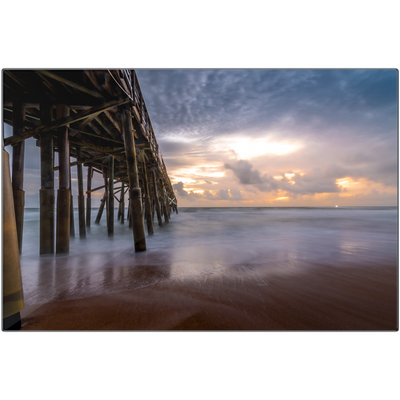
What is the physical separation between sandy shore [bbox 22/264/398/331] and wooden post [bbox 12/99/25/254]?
253 centimetres

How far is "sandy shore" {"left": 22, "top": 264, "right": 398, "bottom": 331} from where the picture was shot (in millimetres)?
1609

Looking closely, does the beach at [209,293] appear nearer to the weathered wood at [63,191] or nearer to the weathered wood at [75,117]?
the weathered wood at [63,191]

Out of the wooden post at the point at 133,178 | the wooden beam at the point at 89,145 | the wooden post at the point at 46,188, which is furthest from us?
the wooden beam at the point at 89,145

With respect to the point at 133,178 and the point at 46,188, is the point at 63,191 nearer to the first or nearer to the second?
the point at 46,188

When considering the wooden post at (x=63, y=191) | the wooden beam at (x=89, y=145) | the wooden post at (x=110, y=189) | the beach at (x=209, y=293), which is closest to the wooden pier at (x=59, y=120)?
the wooden post at (x=63, y=191)

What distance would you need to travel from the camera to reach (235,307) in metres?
1.81

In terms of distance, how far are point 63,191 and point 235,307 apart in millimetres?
3994

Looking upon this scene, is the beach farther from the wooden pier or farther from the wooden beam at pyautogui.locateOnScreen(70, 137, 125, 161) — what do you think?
the wooden beam at pyautogui.locateOnScreen(70, 137, 125, 161)

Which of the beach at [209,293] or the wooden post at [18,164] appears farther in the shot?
the wooden post at [18,164]

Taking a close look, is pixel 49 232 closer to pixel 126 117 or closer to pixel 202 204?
pixel 126 117

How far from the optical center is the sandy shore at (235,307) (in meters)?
1.61

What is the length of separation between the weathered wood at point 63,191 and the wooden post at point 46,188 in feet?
0.43

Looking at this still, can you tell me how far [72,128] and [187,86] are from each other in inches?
120

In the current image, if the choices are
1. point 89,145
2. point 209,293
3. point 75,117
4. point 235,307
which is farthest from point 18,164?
point 235,307
